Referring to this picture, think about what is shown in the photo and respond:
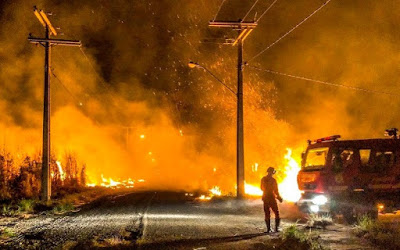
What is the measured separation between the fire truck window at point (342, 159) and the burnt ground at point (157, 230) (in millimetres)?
1679

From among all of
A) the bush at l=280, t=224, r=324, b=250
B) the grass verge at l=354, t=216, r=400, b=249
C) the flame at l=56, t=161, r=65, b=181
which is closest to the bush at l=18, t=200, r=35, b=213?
the flame at l=56, t=161, r=65, b=181

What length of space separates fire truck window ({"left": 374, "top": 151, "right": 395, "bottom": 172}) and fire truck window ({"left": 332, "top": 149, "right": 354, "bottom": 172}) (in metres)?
0.74

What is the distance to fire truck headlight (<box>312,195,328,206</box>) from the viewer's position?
13.5 m

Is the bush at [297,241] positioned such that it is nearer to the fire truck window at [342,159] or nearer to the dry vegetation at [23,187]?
the fire truck window at [342,159]

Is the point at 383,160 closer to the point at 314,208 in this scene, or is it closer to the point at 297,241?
the point at 314,208

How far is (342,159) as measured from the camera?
546 inches

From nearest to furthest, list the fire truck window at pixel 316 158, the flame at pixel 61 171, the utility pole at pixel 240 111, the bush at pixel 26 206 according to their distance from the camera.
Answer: the fire truck window at pixel 316 158, the bush at pixel 26 206, the utility pole at pixel 240 111, the flame at pixel 61 171

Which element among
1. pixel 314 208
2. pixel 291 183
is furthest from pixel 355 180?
pixel 291 183

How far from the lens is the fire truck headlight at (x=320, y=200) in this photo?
13.5 m

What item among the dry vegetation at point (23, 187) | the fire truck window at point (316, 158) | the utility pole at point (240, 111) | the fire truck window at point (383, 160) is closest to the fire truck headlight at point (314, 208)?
the fire truck window at point (316, 158)

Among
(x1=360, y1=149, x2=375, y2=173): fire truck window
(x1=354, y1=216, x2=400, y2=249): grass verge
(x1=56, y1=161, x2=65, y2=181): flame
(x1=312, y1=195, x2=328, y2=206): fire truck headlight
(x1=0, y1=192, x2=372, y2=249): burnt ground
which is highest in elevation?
(x1=360, y1=149, x2=375, y2=173): fire truck window

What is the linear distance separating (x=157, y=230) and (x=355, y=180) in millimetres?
5862

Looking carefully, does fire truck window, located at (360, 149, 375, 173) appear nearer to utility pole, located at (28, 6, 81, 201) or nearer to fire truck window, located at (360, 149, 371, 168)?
fire truck window, located at (360, 149, 371, 168)

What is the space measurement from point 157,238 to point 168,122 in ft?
195
